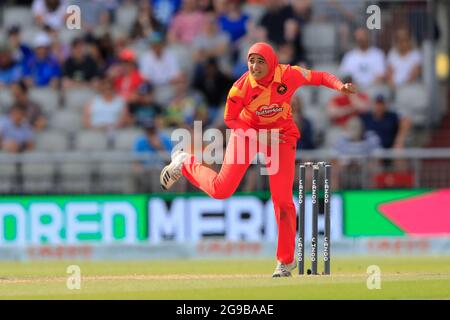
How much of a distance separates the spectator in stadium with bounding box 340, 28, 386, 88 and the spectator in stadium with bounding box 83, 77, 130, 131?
3.51m

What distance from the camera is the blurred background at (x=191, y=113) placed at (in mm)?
19047

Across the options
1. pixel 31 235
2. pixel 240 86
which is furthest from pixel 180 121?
pixel 240 86

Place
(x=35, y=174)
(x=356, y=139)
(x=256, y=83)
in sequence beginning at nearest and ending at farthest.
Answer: (x=256, y=83) < (x=35, y=174) < (x=356, y=139)

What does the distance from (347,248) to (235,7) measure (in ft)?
17.2

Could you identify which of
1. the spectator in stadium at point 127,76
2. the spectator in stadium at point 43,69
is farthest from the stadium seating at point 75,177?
the spectator in stadium at point 43,69

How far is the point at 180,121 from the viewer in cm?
2059

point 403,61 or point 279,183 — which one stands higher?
point 403,61

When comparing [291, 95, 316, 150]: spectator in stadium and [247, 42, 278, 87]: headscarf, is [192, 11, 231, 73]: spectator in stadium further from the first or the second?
[247, 42, 278, 87]: headscarf

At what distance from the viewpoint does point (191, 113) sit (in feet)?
67.9

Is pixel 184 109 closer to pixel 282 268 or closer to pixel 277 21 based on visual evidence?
pixel 277 21

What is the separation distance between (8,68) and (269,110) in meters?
10.1

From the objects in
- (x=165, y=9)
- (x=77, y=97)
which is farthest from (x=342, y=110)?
A: (x=77, y=97)

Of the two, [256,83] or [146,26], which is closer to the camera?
[256,83]

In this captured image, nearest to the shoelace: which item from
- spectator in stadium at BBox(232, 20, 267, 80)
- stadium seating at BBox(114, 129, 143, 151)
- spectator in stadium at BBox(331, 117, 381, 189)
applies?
spectator in stadium at BBox(331, 117, 381, 189)
